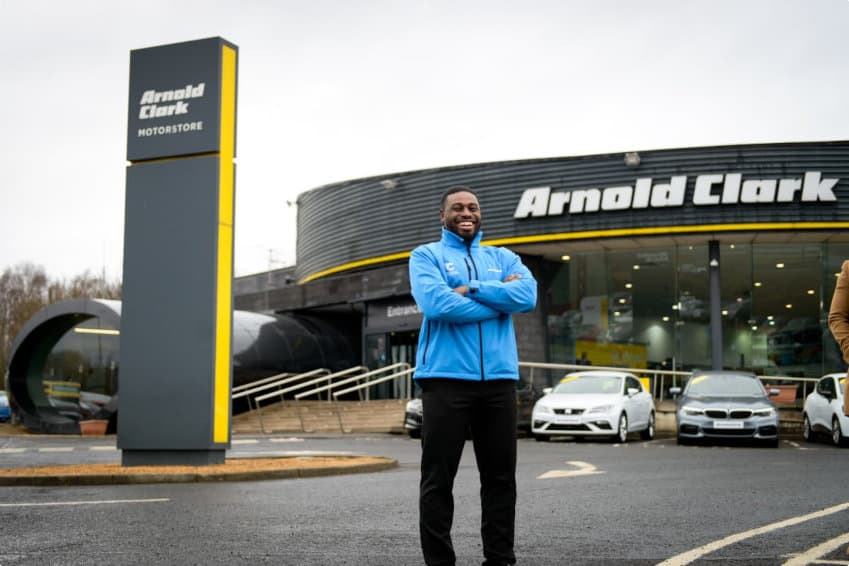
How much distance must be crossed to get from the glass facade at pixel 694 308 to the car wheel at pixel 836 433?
11.8 m

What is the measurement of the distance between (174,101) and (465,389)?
30.7 ft

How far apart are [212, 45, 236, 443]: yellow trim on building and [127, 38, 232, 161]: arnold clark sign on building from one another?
0.53ft

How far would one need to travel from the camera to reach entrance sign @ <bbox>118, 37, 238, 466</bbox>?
12188 millimetres

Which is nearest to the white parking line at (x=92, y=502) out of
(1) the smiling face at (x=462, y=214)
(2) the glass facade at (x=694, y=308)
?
(1) the smiling face at (x=462, y=214)

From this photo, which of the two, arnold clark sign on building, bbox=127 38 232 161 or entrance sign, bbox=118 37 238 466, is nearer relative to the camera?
entrance sign, bbox=118 37 238 466

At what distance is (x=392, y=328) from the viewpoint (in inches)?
1367

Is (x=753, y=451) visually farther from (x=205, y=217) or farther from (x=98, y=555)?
(x=98, y=555)

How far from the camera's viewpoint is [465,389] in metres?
4.46

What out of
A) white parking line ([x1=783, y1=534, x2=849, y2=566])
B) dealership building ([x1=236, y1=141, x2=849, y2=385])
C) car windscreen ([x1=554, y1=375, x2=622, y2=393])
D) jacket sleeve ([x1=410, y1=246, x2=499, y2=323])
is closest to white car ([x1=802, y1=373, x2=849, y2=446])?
car windscreen ([x1=554, y1=375, x2=622, y2=393])

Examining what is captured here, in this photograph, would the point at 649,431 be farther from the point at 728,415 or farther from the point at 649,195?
the point at 649,195

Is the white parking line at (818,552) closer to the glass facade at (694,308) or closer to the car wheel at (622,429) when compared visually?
the car wheel at (622,429)

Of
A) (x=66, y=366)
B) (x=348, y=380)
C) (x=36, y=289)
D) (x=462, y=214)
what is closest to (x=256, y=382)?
(x=348, y=380)

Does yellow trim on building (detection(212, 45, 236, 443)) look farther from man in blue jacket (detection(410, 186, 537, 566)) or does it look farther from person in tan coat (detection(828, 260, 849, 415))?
person in tan coat (detection(828, 260, 849, 415))

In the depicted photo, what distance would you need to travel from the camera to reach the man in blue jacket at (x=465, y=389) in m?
4.44
